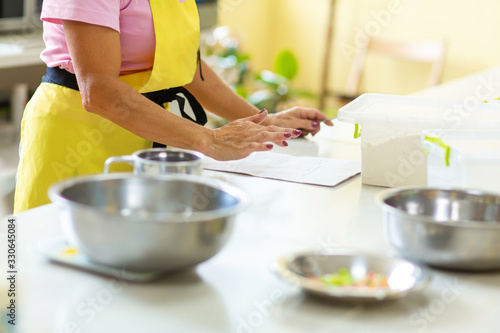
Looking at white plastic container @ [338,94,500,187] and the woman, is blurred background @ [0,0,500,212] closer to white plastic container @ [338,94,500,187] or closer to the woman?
the woman

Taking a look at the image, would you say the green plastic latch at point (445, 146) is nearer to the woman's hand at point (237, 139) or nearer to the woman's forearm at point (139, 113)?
the woman's hand at point (237, 139)

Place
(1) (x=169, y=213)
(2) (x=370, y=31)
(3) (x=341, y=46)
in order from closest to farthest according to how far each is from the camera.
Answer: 1. (1) (x=169, y=213)
2. (2) (x=370, y=31)
3. (3) (x=341, y=46)

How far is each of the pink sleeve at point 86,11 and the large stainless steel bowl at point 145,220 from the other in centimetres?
44

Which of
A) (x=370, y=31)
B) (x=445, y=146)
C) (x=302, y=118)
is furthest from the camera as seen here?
(x=370, y=31)

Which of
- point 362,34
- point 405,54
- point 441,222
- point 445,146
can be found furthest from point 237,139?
point 362,34

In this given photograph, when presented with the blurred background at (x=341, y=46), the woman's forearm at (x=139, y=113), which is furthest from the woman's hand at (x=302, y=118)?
the blurred background at (x=341, y=46)

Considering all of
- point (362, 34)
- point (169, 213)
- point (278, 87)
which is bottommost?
point (278, 87)

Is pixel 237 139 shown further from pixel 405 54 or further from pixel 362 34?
pixel 362 34

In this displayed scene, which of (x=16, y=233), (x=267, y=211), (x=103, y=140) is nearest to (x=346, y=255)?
(x=267, y=211)

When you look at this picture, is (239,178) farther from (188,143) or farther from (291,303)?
(291,303)

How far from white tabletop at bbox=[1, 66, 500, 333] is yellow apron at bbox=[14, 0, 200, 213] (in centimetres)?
42

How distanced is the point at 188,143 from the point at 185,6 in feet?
1.20

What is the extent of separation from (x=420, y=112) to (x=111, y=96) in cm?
58

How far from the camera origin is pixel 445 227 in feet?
2.68
